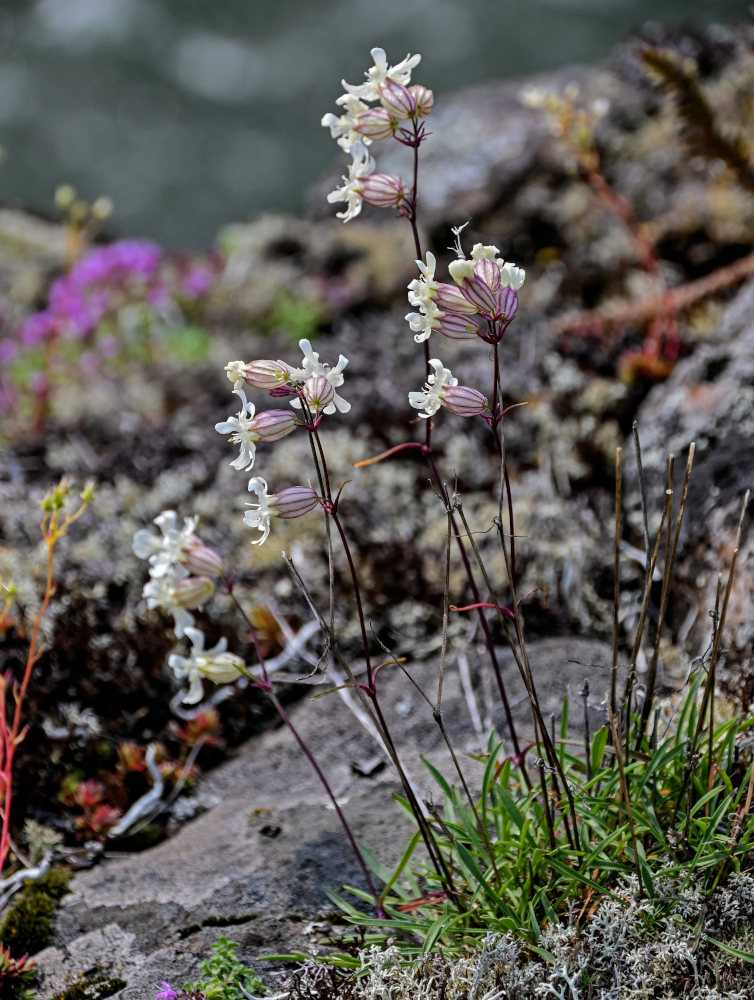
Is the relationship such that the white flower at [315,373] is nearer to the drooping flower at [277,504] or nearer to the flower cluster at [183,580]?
the drooping flower at [277,504]

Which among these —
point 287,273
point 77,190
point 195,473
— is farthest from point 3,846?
point 77,190

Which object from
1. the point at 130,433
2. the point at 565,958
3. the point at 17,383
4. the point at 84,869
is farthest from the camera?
the point at 17,383

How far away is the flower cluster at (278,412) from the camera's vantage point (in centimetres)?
150

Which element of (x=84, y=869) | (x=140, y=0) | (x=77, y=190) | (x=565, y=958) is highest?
(x=140, y=0)

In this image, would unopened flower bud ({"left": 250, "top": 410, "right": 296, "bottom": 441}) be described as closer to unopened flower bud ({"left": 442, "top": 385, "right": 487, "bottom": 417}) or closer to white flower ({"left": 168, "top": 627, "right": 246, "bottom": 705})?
unopened flower bud ({"left": 442, "top": 385, "right": 487, "bottom": 417})

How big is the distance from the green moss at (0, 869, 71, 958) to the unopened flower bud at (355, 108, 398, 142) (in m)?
2.01

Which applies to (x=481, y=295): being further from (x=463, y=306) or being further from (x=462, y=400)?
(x=462, y=400)

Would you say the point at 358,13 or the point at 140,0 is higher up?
the point at 140,0

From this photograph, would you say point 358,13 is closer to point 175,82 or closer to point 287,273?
point 175,82

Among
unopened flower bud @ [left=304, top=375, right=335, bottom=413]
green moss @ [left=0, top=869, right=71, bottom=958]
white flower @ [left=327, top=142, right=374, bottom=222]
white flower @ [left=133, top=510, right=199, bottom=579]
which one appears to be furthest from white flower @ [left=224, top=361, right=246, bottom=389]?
green moss @ [left=0, top=869, right=71, bottom=958]

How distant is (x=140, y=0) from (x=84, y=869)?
42.7ft

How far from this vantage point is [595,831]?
1.77 m

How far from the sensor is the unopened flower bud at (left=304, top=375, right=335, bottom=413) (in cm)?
151

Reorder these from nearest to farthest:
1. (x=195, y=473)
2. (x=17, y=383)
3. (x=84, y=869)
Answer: (x=84, y=869) → (x=195, y=473) → (x=17, y=383)
